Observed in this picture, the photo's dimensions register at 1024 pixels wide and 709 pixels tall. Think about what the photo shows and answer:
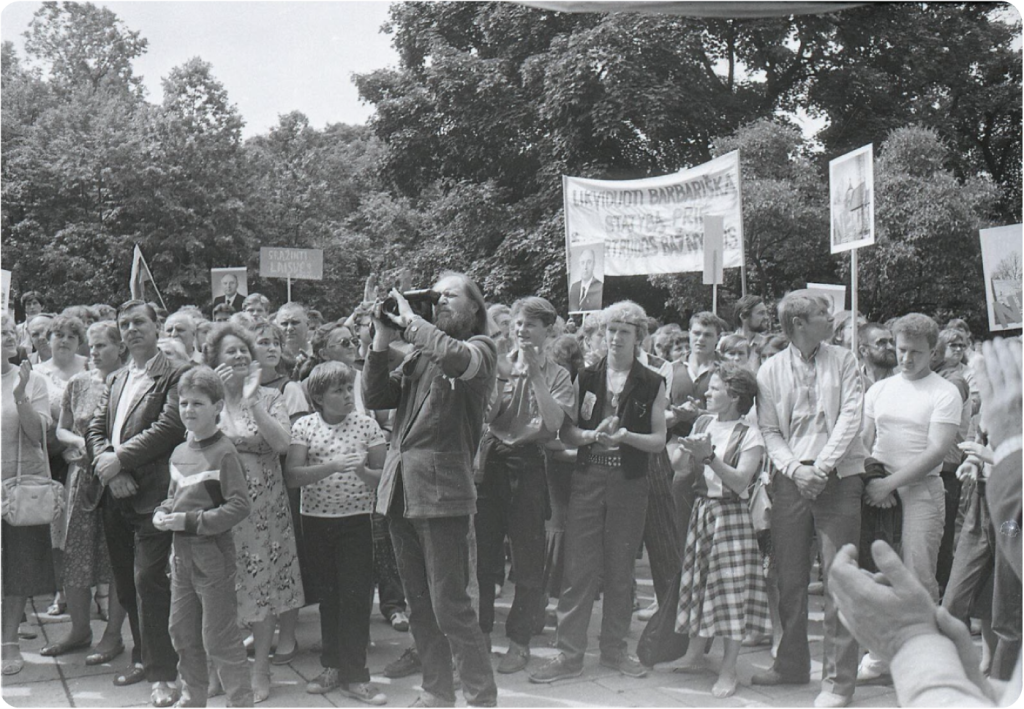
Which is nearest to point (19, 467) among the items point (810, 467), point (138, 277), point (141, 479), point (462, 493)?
point (141, 479)

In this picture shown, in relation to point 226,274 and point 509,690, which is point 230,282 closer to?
point 226,274

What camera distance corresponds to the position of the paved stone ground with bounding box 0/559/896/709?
4164 mm

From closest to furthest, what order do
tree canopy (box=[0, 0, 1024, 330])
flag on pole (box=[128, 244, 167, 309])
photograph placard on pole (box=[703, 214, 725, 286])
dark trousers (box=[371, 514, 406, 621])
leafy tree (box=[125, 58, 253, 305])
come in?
dark trousers (box=[371, 514, 406, 621]), photograph placard on pole (box=[703, 214, 725, 286]), flag on pole (box=[128, 244, 167, 309]), tree canopy (box=[0, 0, 1024, 330]), leafy tree (box=[125, 58, 253, 305])

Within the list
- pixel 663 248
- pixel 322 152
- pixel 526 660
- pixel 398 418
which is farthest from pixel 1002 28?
pixel 322 152

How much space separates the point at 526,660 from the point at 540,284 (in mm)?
12676

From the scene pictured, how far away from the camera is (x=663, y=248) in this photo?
8.74 meters

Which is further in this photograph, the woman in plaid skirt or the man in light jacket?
the woman in plaid skirt

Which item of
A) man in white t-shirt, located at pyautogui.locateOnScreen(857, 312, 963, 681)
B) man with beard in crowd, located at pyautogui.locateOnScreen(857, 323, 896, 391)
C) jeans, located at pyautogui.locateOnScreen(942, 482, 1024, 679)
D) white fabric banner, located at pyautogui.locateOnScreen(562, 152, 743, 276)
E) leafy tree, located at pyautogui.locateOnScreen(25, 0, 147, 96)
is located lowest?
jeans, located at pyautogui.locateOnScreen(942, 482, 1024, 679)

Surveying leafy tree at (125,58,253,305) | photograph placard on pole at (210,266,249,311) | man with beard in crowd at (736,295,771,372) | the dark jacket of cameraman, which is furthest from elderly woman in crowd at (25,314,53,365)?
leafy tree at (125,58,253,305)

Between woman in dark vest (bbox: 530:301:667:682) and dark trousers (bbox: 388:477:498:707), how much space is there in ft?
2.49

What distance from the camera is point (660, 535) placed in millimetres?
4855

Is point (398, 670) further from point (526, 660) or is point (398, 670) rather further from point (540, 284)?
point (540, 284)

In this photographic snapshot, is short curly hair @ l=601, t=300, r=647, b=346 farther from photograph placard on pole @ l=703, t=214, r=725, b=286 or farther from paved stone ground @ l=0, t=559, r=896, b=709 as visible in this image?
photograph placard on pole @ l=703, t=214, r=725, b=286

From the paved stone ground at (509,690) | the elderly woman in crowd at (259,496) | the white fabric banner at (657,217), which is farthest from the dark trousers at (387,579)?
the white fabric banner at (657,217)
